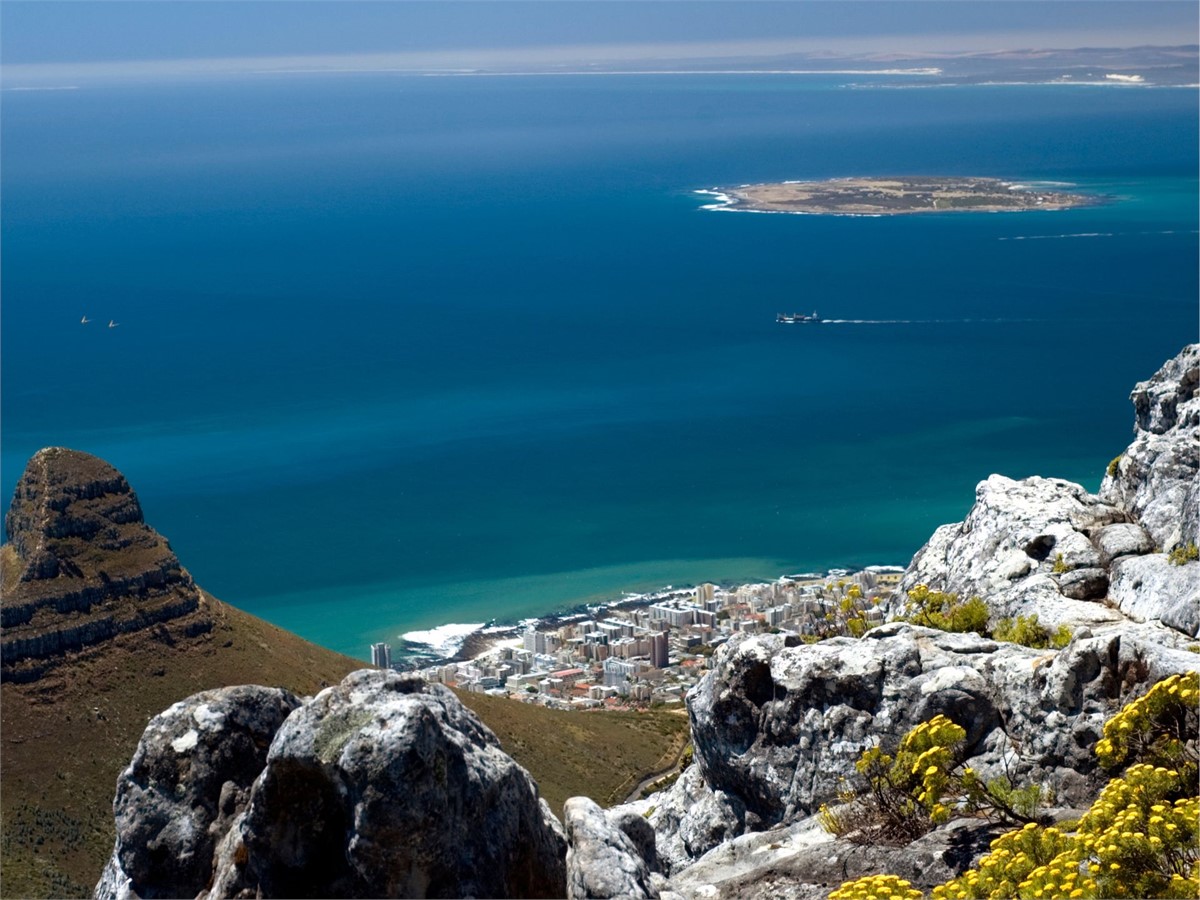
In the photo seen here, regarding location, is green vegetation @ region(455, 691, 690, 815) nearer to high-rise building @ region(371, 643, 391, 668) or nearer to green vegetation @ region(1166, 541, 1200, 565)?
high-rise building @ region(371, 643, 391, 668)

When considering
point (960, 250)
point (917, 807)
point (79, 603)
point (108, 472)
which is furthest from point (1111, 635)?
point (960, 250)

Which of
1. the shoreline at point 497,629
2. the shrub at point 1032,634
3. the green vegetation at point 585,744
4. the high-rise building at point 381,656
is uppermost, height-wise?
the shrub at point 1032,634

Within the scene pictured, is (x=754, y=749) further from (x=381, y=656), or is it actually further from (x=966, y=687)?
(x=381, y=656)

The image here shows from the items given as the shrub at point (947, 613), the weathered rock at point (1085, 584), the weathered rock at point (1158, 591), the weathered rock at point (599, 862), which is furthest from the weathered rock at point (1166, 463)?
the weathered rock at point (599, 862)

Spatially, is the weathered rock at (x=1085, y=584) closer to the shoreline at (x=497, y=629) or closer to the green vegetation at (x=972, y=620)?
the green vegetation at (x=972, y=620)

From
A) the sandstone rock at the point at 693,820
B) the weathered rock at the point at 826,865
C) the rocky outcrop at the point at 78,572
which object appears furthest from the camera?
the rocky outcrop at the point at 78,572

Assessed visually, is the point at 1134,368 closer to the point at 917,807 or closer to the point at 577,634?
the point at 577,634

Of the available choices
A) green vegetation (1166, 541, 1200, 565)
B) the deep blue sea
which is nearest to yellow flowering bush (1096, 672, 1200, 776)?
green vegetation (1166, 541, 1200, 565)
